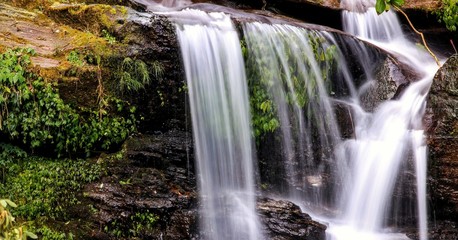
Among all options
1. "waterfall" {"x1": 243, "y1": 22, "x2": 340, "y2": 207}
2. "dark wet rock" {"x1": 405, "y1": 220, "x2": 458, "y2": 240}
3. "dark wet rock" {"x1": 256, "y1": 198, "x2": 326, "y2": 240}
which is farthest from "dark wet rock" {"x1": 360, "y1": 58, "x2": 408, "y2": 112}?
"dark wet rock" {"x1": 256, "y1": 198, "x2": 326, "y2": 240}

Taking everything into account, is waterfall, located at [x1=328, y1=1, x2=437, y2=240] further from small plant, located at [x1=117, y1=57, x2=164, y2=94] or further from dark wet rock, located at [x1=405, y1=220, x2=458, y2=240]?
small plant, located at [x1=117, y1=57, x2=164, y2=94]

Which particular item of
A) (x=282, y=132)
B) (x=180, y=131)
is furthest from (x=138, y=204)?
(x=282, y=132)

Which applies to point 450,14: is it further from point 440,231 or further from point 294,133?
point 440,231

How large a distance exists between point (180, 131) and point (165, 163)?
21.9 inches

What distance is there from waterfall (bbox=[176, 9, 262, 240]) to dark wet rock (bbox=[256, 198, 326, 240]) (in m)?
0.16

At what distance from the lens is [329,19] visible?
1005cm

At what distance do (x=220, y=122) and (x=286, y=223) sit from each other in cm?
168

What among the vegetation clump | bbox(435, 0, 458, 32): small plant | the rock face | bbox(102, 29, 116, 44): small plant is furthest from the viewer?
bbox(435, 0, 458, 32): small plant

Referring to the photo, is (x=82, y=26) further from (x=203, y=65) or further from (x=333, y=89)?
(x=333, y=89)

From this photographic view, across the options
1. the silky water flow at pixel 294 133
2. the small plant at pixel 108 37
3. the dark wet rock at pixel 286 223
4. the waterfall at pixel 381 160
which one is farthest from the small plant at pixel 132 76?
the waterfall at pixel 381 160

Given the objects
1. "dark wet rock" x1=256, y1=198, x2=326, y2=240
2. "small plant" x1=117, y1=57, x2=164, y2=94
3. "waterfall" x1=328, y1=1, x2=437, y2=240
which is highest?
"small plant" x1=117, y1=57, x2=164, y2=94

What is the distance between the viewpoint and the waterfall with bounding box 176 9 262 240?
6043mm

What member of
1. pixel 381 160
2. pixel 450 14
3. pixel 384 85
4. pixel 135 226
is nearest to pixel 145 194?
pixel 135 226

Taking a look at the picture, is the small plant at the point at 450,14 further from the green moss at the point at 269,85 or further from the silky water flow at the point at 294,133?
the green moss at the point at 269,85
